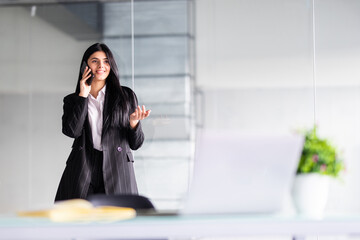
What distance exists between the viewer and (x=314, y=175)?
1546 mm

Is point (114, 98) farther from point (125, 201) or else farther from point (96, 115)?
point (125, 201)

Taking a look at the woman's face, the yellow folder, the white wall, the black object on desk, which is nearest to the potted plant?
the yellow folder

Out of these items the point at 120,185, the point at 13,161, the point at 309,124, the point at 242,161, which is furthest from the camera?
the point at 13,161

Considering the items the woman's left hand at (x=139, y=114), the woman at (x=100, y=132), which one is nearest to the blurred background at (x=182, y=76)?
the woman at (x=100, y=132)

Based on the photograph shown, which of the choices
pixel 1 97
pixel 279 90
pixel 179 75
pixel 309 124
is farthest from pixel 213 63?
→ pixel 1 97

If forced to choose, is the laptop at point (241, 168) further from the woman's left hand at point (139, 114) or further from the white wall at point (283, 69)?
the white wall at point (283, 69)

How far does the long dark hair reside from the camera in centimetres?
331

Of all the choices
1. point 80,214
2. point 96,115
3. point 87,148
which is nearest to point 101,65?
point 96,115

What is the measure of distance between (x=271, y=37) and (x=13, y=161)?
2706 millimetres

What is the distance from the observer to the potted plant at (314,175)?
154 centimetres

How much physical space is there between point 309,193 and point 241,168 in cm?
23

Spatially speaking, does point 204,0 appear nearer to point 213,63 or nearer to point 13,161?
point 213,63

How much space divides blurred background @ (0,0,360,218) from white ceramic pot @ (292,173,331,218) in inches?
130

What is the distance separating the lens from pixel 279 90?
16.2 feet
